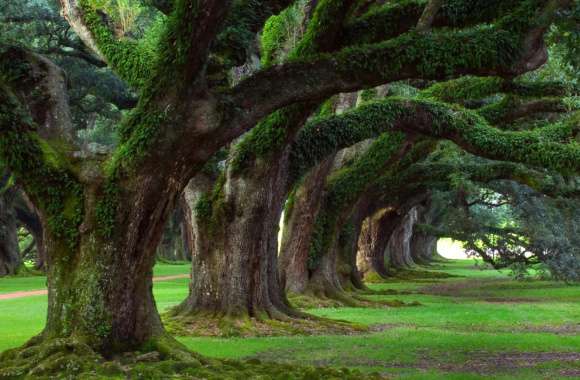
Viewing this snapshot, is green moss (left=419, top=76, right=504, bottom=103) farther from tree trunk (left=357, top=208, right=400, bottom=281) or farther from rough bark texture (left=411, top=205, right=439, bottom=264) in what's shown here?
rough bark texture (left=411, top=205, right=439, bottom=264)

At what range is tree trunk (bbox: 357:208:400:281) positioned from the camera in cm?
3588

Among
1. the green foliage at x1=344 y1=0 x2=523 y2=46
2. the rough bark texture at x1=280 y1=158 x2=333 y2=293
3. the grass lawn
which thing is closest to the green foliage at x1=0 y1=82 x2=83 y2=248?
the grass lawn

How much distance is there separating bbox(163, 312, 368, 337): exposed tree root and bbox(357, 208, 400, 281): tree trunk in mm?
20352

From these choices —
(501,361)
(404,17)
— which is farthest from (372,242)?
(404,17)

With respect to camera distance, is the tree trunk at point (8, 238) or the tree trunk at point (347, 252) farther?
the tree trunk at point (8, 238)

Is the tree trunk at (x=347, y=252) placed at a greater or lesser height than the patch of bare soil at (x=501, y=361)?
greater

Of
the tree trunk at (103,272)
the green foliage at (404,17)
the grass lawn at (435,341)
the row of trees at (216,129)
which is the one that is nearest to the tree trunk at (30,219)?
the grass lawn at (435,341)

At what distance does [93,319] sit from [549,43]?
6210 mm

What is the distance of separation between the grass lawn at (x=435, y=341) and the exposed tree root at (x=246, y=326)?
49 cm

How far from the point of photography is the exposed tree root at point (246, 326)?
46.7ft

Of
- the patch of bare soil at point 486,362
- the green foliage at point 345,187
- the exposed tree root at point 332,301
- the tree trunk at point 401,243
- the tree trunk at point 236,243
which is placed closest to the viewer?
the patch of bare soil at point 486,362

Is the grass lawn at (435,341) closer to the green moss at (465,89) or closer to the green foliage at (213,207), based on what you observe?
the green foliage at (213,207)

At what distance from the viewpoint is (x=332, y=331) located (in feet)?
48.8

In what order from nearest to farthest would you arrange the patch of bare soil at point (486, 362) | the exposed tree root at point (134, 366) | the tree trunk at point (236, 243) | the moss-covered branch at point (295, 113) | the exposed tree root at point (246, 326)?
the exposed tree root at point (134, 366) → the patch of bare soil at point (486, 362) → the moss-covered branch at point (295, 113) → the exposed tree root at point (246, 326) → the tree trunk at point (236, 243)
